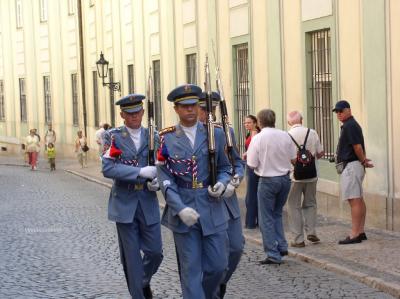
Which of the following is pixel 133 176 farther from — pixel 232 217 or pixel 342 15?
pixel 342 15

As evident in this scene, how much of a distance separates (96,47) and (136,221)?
26700 mm

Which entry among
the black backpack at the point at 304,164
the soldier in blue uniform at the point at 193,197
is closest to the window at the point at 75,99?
the black backpack at the point at 304,164

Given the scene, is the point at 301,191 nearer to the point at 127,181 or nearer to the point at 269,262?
the point at 269,262

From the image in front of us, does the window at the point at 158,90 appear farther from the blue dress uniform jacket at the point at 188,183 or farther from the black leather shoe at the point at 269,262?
the blue dress uniform jacket at the point at 188,183

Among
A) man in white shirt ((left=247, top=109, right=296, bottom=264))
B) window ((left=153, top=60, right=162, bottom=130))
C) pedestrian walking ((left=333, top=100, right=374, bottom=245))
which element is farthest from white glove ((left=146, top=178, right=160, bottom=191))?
window ((left=153, top=60, right=162, bottom=130))

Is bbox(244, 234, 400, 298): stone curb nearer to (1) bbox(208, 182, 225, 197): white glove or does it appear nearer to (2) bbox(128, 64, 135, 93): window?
(1) bbox(208, 182, 225, 197): white glove

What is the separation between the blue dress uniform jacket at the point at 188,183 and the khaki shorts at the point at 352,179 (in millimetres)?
4602

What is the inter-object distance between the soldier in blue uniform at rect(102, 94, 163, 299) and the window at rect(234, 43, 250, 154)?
1125 cm

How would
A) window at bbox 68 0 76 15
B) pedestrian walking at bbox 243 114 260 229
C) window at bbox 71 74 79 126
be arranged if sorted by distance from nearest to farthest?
1. pedestrian walking at bbox 243 114 260 229
2. window at bbox 71 74 79 126
3. window at bbox 68 0 76 15

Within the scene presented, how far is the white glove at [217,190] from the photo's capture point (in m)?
7.27

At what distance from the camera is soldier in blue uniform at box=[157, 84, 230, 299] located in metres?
7.27

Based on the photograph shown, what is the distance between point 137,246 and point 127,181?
54cm

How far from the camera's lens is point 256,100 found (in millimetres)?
18984

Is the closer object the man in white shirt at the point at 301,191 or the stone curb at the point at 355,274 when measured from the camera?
the stone curb at the point at 355,274
